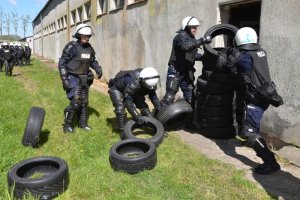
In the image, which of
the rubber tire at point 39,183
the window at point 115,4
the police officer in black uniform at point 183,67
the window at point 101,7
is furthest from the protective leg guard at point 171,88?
the window at point 101,7

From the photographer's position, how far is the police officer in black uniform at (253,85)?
4.82 m

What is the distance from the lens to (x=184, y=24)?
6.85 meters

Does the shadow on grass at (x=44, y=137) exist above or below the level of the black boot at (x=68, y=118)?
below

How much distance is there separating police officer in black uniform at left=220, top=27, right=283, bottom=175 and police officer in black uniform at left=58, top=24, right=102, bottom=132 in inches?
114

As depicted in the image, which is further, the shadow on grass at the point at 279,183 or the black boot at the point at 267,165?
the black boot at the point at 267,165

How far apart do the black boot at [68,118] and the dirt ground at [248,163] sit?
198 cm

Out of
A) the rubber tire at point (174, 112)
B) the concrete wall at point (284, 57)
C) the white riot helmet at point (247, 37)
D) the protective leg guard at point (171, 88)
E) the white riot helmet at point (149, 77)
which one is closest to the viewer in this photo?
the white riot helmet at point (247, 37)

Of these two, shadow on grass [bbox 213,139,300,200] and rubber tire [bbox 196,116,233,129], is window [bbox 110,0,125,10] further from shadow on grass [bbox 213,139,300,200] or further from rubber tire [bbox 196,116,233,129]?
shadow on grass [bbox 213,139,300,200]

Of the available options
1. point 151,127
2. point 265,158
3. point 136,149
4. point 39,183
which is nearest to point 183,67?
point 151,127

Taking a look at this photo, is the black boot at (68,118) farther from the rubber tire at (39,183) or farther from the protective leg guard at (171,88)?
the rubber tire at (39,183)

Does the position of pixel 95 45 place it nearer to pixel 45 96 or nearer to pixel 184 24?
pixel 45 96

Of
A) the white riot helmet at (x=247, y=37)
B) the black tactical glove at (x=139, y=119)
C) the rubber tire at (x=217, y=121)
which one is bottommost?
the rubber tire at (x=217, y=121)

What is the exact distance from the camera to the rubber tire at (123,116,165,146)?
19.5ft

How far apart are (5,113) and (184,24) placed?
440 cm
